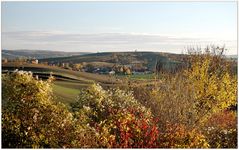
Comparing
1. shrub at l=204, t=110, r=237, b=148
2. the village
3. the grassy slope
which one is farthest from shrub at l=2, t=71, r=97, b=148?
shrub at l=204, t=110, r=237, b=148

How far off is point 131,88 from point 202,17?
6.11ft

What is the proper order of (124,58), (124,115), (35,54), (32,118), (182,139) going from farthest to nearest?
1. (124,58)
2. (35,54)
3. (124,115)
4. (182,139)
5. (32,118)

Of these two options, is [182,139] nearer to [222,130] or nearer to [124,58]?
[222,130]

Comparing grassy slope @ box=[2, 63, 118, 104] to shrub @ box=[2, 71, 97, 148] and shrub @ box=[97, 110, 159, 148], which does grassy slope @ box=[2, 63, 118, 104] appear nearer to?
shrub @ box=[2, 71, 97, 148]

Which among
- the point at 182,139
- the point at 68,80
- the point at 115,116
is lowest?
the point at 182,139

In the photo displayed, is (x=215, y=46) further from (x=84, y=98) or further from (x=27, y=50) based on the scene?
(x=27, y=50)

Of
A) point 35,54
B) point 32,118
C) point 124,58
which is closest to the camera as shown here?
point 32,118

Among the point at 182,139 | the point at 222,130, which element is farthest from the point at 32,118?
the point at 222,130

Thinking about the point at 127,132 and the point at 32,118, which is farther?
the point at 127,132

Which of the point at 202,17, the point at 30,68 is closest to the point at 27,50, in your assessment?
the point at 30,68

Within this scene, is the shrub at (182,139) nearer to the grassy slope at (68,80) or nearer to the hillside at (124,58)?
the hillside at (124,58)

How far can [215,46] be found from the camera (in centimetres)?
955

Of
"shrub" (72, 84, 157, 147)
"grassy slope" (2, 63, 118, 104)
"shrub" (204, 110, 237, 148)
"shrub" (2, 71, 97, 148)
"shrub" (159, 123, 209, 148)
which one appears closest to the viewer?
"shrub" (2, 71, 97, 148)

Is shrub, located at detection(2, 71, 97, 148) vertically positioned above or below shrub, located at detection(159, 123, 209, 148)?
above
